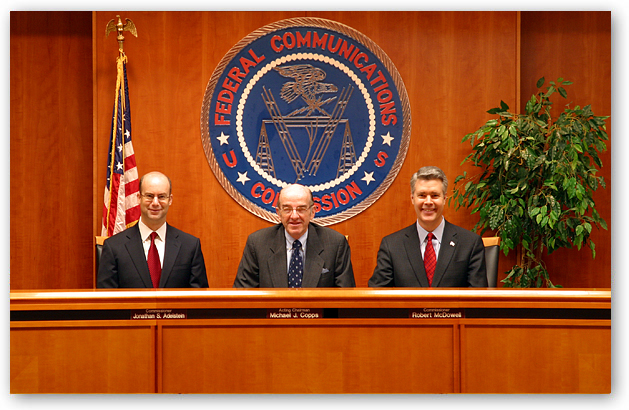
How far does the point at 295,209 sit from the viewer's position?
3.11 m

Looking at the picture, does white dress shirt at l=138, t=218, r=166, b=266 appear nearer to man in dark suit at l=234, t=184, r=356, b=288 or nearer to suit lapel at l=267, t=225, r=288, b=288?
man in dark suit at l=234, t=184, r=356, b=288

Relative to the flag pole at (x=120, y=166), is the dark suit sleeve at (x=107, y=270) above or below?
below

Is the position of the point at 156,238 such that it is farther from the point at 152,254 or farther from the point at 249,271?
the point at 249,271

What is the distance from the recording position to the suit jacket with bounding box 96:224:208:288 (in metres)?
3.06

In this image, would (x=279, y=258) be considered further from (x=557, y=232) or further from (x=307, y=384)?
(x=557, y=232)

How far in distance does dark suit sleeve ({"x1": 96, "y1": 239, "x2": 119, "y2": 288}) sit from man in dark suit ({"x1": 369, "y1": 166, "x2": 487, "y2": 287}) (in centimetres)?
131

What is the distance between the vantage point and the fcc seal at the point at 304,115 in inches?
173

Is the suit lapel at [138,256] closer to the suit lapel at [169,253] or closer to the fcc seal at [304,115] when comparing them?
the suit lapel at [169,253]

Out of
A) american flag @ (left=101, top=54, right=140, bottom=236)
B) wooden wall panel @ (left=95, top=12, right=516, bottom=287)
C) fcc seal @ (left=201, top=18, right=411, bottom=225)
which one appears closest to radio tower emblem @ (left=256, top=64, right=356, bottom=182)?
fcc seal @ (left=201, top=18, right=411, bottom=225)

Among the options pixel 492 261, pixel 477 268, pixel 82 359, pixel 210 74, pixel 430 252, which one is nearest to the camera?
pixel 82 359

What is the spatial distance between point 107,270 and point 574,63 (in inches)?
150

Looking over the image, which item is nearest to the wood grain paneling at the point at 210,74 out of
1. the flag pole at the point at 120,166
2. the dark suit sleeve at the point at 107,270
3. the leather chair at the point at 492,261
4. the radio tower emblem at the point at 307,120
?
the flag pole at the point at 120,166

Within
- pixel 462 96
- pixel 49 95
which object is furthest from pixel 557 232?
pixel 49 95

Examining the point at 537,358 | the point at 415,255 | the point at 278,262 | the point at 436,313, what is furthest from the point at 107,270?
the point at 537,358
